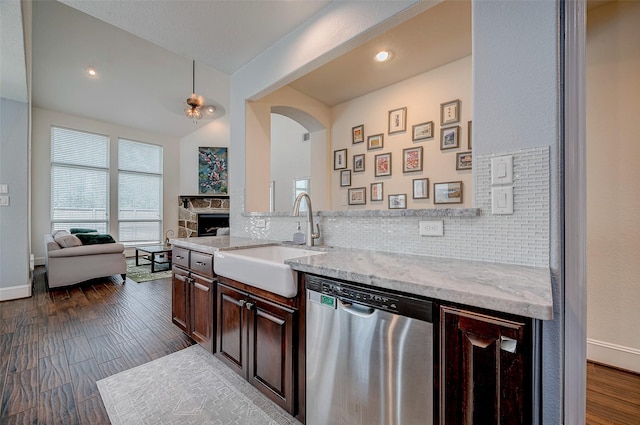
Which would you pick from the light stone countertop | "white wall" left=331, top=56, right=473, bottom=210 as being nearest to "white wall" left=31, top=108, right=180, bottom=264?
"white wall" left=331, top=56, right=473, bottom=210

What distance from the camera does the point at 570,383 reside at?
968 millimetres

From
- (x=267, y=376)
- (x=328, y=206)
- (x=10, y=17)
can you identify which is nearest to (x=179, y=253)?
(x=267, y=376)

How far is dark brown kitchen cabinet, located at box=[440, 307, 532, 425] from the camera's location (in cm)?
70

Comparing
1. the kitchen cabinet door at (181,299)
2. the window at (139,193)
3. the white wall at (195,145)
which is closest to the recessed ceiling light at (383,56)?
the kitchen cabinet door at (181,299)

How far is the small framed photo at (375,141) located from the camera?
12.0 feet

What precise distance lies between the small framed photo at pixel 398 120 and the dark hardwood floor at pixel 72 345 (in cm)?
336

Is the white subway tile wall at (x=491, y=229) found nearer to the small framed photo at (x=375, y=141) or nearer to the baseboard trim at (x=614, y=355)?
the baseboard trim at (x=614, y=355)

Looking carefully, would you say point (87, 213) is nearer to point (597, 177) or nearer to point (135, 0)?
point (135, 0)

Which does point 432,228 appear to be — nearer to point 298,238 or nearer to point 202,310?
point 298,238

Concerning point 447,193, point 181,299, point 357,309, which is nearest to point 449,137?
point 447,193

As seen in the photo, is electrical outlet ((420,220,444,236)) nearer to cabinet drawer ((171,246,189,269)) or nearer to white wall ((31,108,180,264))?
cabinet drawer ((171,246,189,269))

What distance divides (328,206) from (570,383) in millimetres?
3375

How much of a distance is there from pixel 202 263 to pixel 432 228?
1597 mm

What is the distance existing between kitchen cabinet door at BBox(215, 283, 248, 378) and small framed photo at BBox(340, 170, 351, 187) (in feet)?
8.60
